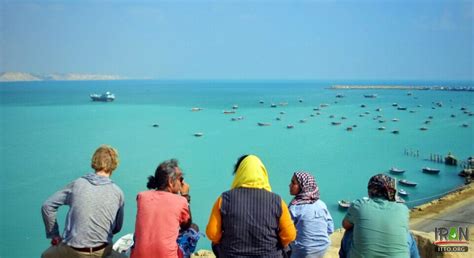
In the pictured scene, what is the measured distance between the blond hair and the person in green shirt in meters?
1.59

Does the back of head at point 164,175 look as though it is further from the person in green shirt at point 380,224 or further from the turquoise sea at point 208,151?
the turquoise sea at point 208,151

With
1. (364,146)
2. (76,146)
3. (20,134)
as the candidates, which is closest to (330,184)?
(364,146)

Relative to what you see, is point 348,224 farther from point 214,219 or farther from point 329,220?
point 214,219

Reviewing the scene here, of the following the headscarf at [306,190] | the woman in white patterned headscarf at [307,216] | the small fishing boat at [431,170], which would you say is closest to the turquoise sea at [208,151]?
the small fishing boat at [431,170]

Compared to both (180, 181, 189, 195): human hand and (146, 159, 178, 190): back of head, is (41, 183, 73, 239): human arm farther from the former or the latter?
(180, 181, 189, 195): human hand

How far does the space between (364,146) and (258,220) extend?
1365 inches

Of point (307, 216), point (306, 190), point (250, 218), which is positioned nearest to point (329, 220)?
point (307, 216)

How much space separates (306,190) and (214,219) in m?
0.94

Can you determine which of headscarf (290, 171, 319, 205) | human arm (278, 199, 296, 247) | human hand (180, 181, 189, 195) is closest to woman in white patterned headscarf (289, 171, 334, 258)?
headscarf (290, 171, 319, 205)

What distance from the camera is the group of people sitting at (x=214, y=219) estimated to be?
8.38 ft

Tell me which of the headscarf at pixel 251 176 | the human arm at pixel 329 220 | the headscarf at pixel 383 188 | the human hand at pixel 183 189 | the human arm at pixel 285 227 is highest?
the headscarf at pixel 251 176

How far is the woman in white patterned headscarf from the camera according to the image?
10.7ft

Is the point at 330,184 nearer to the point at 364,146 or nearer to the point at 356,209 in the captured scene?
the point at 364,146

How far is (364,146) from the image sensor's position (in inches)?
1404
